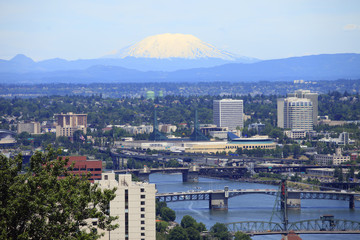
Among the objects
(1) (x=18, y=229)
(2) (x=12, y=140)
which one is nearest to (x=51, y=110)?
(2) (x=12, y=140)

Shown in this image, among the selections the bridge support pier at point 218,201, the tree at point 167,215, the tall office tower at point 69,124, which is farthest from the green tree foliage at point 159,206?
the tall office tower at point 69,124

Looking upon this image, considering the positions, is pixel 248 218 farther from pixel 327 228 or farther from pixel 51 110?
pixel 51 110

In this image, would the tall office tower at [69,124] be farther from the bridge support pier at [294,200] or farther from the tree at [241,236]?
the tree at [241,236]

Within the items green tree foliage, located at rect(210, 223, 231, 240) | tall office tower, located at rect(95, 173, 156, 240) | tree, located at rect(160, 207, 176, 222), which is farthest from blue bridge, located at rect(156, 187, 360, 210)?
tall office tower, located at rect(95, 173, 156, 240)

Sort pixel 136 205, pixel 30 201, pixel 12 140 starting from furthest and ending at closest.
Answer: pixel 12 140, pixel 136 205, pixel 30 201

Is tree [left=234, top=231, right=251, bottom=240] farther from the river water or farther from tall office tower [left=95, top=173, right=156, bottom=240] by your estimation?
tall office tower [left=95, top=173, right=156, bottom=240]
